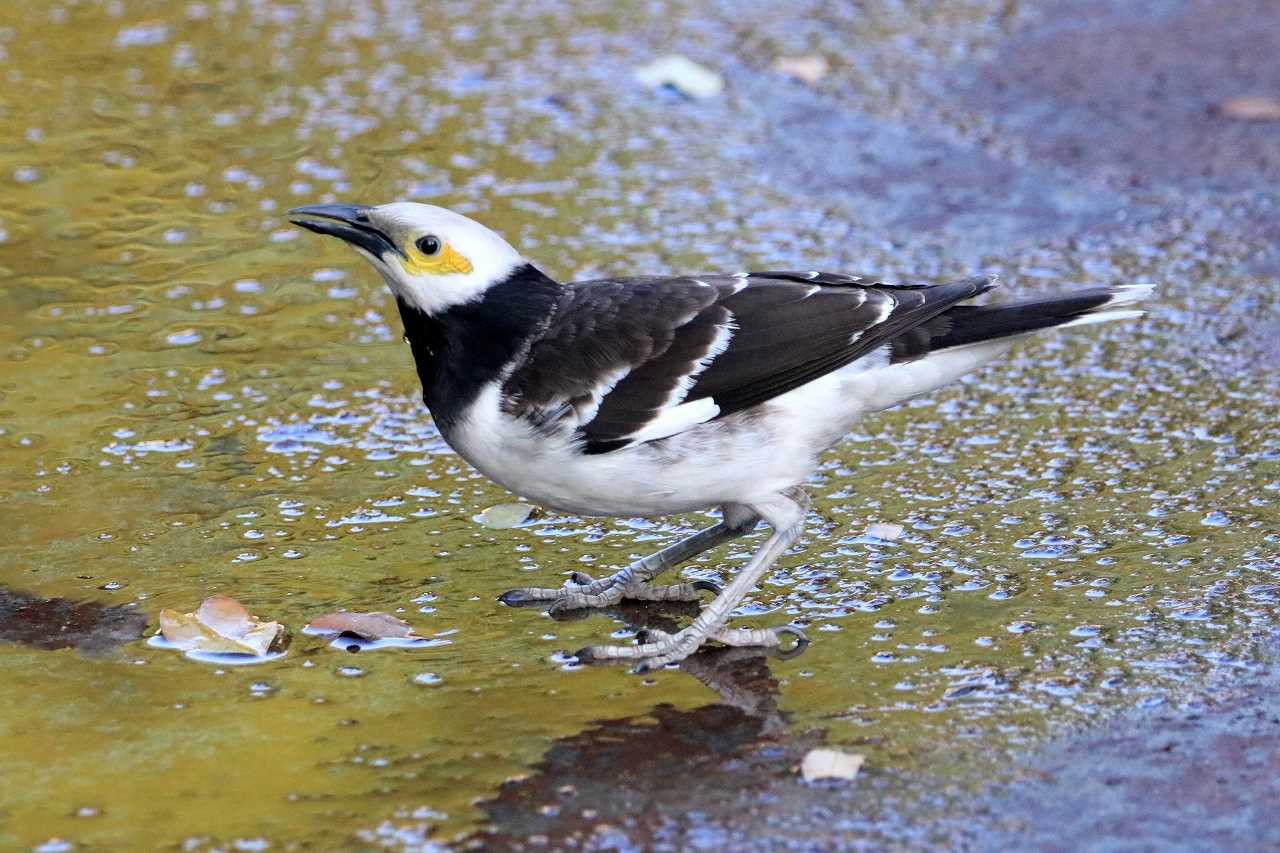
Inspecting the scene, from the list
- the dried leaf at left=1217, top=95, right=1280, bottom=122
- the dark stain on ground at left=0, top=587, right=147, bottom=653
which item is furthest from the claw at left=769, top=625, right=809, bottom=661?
the dried leaf at left=1217, top=95, right=1280, bottom=122

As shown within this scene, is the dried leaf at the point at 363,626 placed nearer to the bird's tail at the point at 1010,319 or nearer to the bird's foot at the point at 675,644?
the bird's foot at the point at 675,644

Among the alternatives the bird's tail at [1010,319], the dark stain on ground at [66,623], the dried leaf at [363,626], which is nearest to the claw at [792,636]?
the bird's tail at [1010,319]

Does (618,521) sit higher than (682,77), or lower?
lower

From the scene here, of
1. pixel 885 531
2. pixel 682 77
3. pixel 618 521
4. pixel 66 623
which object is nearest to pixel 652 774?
pixel 885 531

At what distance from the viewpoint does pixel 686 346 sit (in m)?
4.17

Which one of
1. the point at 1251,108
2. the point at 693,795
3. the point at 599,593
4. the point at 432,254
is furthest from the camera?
the point at 1251,108

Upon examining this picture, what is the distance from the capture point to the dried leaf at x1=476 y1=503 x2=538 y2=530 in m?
4.71

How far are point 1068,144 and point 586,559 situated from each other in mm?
3636

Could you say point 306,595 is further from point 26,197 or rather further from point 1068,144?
point 1068,144

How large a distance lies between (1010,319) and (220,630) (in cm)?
→ 213

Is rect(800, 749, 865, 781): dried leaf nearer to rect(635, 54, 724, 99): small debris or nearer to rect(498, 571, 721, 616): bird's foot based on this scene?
rect(498, 571, 721, 616): bird's foot

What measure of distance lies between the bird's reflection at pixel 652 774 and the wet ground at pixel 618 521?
10 mm

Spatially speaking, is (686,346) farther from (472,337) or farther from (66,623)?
(66,623)

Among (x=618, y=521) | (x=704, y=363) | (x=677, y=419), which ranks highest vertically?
(x=704, y=363)
